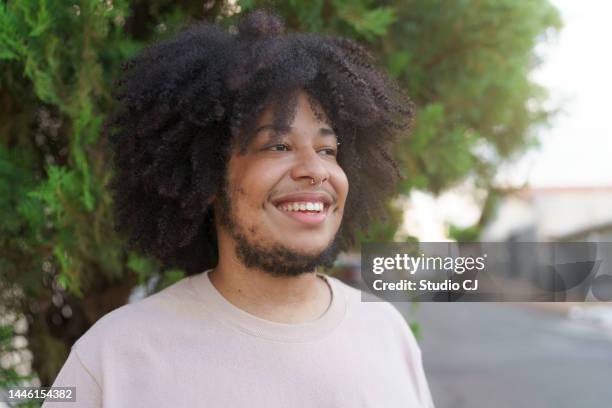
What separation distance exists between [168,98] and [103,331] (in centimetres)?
69

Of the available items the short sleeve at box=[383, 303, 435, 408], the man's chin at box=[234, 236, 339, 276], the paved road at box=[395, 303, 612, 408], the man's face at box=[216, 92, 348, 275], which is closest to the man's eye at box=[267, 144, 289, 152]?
the man's face at box=[216, 92, 348, 275]

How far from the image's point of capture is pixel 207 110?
1.88 metres

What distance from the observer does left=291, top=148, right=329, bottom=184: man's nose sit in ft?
5.79

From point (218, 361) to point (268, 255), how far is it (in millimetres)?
314

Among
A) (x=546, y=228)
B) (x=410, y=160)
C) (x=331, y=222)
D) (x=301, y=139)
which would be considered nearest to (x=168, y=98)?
Result: (x=301, y=139)

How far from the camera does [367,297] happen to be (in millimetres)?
2143

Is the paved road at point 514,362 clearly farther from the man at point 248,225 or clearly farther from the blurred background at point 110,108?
the man at point 248,225

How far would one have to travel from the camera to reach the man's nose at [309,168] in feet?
5.79

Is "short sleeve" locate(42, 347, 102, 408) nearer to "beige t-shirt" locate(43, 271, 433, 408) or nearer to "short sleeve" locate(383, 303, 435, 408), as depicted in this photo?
"beige t-shirt" locate(43, 271, 433, 408)

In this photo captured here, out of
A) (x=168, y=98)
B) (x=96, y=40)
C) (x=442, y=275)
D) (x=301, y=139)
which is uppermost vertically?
(x=96, y=40)

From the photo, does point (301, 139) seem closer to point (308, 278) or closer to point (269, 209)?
point (269, 209)

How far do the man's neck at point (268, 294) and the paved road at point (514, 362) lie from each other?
14.4ft

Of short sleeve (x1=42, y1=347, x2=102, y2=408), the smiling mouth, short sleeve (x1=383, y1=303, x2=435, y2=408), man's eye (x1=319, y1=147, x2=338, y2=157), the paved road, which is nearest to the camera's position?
short sleeve (x1=42, y1=347, x2=102, y2=408)

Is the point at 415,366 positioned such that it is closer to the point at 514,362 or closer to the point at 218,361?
the point at 218,361
